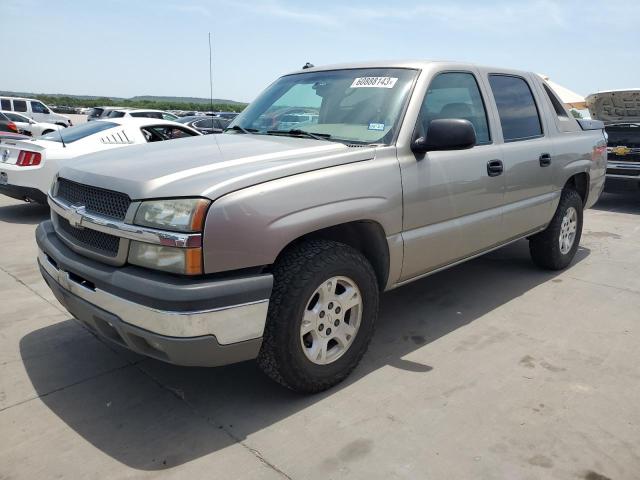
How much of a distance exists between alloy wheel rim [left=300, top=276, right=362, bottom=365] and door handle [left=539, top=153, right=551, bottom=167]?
235 centimetres

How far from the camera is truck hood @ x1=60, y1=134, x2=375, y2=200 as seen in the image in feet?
8.03

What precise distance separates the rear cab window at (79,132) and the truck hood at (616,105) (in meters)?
7.76

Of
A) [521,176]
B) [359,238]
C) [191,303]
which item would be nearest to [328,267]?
[359,238]

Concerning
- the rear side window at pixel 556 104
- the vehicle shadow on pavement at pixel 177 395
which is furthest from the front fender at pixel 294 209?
the rear side window at pixel 556 104

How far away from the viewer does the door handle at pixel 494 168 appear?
12.4 ft

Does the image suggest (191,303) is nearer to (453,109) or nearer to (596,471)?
(596,471)

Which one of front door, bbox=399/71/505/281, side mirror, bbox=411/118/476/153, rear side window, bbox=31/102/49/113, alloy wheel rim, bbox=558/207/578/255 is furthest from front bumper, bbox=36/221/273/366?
rear side window, bbox=31/102/49/113

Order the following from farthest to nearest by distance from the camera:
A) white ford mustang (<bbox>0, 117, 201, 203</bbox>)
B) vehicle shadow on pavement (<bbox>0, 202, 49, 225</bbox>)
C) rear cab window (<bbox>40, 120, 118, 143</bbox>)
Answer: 1. rear cab window (<bbox>40, 120, 118, 143</bbox>)
2. vehicle shadow on pavement (<bbox>0, 202, 49, 225</bbox>)
3. white ford mustang (<bbox>0, 117, 201, 203</bbox>)

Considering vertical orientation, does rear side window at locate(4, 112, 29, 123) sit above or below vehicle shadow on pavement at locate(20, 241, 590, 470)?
above

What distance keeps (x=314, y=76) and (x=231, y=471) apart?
2797 mm

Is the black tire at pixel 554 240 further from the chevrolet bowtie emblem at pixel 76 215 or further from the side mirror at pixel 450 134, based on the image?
the chevrolet bowtie emblem at pixel 76 215

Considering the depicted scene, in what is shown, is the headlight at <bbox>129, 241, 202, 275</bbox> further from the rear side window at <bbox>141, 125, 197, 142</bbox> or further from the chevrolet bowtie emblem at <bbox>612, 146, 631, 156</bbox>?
the chevrolet bowtie emblem at <bbox>612, 146, 631, 156</bbox>

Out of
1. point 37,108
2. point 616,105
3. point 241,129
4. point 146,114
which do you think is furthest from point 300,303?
point 37,108

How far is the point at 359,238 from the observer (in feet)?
10.3
